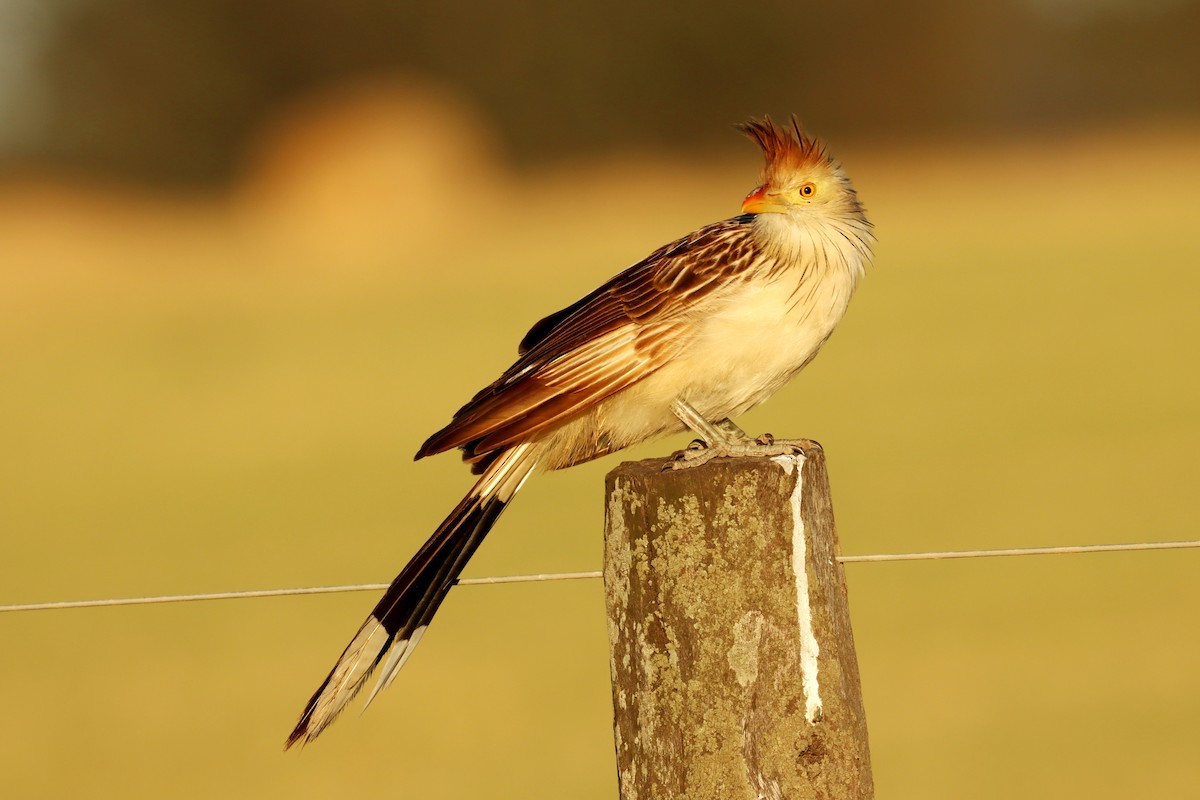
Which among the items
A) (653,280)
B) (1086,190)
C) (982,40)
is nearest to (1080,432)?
(653,280)

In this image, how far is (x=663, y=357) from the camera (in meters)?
3.95

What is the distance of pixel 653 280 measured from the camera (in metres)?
4.13

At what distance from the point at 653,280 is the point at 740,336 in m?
0.34

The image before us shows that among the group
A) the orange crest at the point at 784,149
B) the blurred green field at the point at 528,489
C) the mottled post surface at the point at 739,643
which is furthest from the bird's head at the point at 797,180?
the blurred green field at the point at 528,489

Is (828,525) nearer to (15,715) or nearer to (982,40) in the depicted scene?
(15,715)

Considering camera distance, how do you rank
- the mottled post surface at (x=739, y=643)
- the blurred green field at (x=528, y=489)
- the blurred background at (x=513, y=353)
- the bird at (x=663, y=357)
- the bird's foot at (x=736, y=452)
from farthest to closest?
the blurred background at (x=513, y=353) < the blurred green field at (x=528, y=489) < the bird at (x=663, y=357) < the bird's foot at (x=736, y=452) < the mottled post surface at (x=739, y=643)

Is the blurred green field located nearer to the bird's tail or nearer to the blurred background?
the blurred background

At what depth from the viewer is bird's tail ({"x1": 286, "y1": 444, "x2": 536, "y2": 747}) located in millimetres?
3482

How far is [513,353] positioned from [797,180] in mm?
15213

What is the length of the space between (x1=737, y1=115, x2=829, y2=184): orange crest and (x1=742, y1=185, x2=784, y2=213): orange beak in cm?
7

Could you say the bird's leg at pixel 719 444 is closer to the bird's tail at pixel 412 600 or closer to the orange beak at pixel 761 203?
the bird's tail at pixel 412 600

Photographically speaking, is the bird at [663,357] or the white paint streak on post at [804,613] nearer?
the white paint streak on post at [804,613]

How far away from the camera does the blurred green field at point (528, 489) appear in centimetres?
809

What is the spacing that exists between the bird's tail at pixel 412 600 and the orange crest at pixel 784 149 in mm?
1059
